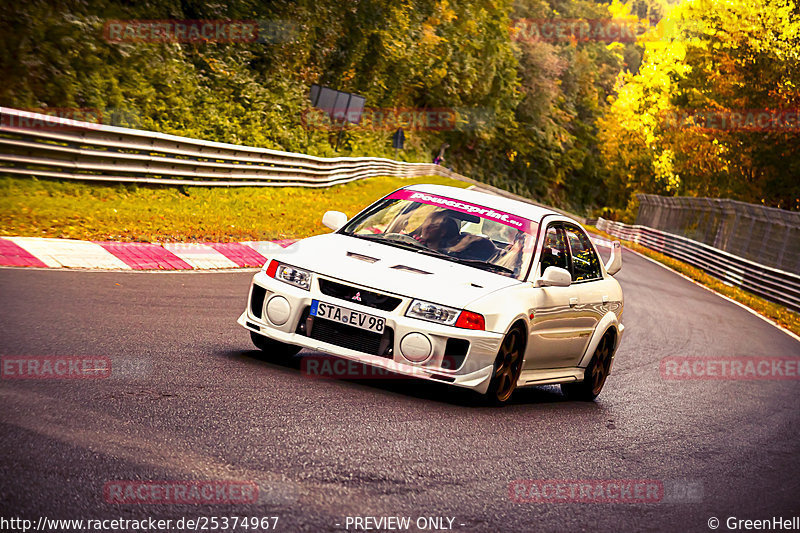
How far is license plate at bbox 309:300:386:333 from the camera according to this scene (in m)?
6.58

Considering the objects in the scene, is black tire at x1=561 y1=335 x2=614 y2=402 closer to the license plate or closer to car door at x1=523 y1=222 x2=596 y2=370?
car door at x1=523 y1=222 x2=596 y2=370

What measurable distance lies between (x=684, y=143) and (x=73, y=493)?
54.6 metres

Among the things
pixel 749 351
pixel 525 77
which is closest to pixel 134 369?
pixel 749 351

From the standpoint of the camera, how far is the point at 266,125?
3127 centimetres

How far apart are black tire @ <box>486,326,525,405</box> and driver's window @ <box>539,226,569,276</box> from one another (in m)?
0.76

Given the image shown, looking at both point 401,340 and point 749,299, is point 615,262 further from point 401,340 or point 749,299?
point 749,299

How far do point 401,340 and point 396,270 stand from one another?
579 millimetres

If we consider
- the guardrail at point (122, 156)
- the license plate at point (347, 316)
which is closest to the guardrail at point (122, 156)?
the guardrail at point (122, 156)

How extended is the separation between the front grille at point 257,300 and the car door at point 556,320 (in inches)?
78.4

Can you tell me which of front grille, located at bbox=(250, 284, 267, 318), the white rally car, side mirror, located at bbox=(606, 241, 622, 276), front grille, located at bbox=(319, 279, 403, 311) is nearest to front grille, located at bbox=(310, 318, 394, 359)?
the white rally car

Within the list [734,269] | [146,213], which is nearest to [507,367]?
[146,213]

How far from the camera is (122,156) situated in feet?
54.3

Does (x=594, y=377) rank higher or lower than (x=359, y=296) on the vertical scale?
A: lower

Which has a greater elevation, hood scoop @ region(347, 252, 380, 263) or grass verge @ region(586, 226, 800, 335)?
hood scoop @ region(347, 252, 380, 263)
